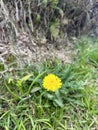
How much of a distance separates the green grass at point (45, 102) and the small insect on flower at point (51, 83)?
0.05 m

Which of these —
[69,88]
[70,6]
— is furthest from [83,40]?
[69,88]

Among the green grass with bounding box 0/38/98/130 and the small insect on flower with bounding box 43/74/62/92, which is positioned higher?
the small insect on flower with bounding box 43/74/62/92

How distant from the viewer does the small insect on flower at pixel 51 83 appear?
82.2 inches

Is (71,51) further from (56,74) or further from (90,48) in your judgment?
(56,74)

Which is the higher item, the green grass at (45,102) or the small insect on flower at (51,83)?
the small insect on flower at (51,83)

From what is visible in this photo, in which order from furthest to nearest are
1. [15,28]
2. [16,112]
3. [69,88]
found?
[15,28] < [69,88] < [16,112]

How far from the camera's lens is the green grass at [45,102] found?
205 cm

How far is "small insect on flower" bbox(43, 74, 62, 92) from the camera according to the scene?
2.09 metres

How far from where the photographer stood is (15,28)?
8.25 ft

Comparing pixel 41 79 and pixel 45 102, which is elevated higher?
pixel 41 79

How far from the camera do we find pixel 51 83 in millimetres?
2094

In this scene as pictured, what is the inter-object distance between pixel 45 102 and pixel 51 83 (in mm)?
154

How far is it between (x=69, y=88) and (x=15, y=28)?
724 millimetres

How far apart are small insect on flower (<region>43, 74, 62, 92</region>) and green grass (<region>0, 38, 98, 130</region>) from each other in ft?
0.16
